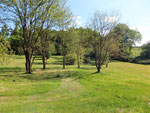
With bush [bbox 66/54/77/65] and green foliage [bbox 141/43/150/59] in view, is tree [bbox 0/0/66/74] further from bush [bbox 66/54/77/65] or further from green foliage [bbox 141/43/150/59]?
green foliage [bbox 141/43/150/59]

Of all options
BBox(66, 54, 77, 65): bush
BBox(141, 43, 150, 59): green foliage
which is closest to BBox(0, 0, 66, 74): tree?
BBox(66, 54, 77, 65): bush

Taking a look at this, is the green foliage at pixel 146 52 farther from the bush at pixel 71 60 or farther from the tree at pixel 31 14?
the tree at pixel 31 14

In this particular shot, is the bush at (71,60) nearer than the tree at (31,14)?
No

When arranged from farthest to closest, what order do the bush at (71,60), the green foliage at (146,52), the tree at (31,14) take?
the green foliage at (146,52) < the bush at (71,60) < the tree at (31,14)

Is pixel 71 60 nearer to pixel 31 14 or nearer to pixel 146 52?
pixel 31 14

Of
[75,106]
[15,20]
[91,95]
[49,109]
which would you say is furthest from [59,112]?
[15,20]

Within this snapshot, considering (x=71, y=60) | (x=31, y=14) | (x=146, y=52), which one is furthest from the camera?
(x=146, y=52)

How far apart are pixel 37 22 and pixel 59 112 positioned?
12017 millimetres

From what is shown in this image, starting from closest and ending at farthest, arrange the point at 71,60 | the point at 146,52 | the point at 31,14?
the point at 31,14 < the point at 71,60 < the point at 146,52

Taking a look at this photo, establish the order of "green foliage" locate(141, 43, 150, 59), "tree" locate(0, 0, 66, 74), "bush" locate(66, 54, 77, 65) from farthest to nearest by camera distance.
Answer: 1. "green foliage" locate(141, 43, 150, 59)
2. "bush" locate(66, 54, 77, 65)
3. "tree" locate(0, 0, 66, 74)

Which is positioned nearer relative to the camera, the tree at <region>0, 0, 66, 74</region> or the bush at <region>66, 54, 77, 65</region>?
the tree at <region>0, 0, 66, 74</region>

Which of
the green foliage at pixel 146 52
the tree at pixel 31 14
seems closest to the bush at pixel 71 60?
the tree at pixel 31 14

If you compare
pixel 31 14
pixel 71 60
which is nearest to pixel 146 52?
pixel 71 60

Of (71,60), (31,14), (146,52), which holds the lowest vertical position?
(71,60)
